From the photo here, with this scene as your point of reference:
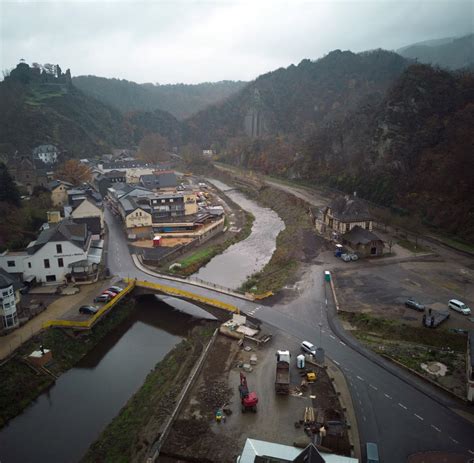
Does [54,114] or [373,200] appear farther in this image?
[54,114]

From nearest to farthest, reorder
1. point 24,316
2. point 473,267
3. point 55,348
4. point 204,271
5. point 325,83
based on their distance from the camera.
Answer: point 55,348 → point 24,316 → point 473,267 → point 204,271 → point 325,83

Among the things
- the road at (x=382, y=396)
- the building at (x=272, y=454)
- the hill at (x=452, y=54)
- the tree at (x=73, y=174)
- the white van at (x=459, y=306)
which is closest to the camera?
the building at (x=272, y=454)

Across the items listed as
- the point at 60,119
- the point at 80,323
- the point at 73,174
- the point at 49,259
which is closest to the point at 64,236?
the point at 49,259

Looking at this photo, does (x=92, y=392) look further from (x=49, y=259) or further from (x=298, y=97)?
(x=298, y=97)

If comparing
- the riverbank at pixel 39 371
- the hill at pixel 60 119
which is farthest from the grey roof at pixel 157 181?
the riverbank at pixel 39 371

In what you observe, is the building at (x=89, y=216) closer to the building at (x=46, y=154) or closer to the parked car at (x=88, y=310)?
the parked car at (x=88, y=310)

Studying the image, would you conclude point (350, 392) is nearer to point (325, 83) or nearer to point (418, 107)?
point (418, 107)

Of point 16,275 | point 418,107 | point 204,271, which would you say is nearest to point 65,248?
point 16,275
